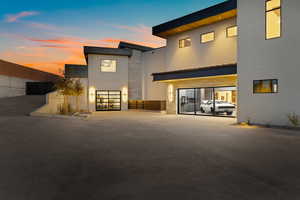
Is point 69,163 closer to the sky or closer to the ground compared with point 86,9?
closer to the ground

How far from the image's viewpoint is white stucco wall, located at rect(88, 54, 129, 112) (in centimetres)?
1983

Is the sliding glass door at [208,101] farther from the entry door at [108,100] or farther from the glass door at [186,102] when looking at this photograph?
the entry door at [108,100]

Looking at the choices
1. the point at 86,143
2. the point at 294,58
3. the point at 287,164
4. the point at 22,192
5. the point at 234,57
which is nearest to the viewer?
the point at 22,192

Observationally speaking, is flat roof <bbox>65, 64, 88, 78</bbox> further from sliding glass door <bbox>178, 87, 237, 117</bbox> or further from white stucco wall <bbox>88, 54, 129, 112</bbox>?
sliding glass door <bbox>178, 87, 237, 117</bbox>

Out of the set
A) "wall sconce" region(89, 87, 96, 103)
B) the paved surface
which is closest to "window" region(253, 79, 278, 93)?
the paved surface

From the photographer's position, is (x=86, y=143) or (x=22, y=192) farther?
(x=86, y=143)

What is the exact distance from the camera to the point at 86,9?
24406mm

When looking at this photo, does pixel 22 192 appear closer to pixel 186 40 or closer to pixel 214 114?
pixel 214 114

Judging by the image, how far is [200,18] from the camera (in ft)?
46.4

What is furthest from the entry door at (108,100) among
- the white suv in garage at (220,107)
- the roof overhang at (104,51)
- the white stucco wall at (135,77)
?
the white suv in garage at (220,107)

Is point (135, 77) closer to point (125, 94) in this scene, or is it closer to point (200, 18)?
point (125, 94)

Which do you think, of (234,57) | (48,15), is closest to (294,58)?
(234,57)

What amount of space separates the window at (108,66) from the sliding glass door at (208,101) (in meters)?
8.87

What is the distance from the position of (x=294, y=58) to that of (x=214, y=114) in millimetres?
7171
